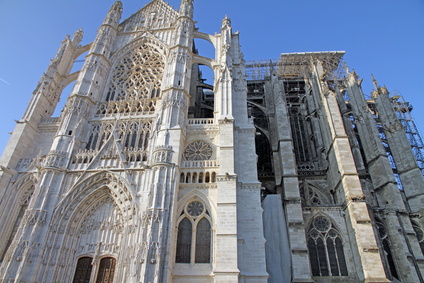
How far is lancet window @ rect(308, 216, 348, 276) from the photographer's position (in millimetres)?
14383

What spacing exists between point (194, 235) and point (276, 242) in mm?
4207

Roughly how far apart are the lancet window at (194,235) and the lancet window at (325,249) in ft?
18.5

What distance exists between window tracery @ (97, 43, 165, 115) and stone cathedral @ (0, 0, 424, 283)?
0.09m

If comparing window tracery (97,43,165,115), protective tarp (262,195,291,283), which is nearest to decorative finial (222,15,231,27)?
window tracery (97,43,165,115)

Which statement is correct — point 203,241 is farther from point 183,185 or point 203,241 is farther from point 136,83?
point 136,83

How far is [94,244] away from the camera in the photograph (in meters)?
13.6

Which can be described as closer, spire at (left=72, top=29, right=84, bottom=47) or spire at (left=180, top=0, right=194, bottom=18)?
spire at (left=180, top=0, right=194, bottom=18)

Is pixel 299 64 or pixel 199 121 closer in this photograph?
pixel 199 121

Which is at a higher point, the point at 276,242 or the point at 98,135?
the point at 98,135

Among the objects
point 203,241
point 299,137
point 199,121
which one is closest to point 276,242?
point 203,241

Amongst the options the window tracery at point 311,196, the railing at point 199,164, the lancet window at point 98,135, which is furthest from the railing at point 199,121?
the window tracery at point 311,196

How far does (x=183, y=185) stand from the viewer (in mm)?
14109

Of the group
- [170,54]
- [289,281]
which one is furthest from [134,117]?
[289,281]

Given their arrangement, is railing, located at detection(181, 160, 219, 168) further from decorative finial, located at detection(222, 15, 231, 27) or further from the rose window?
decorative finial, located at detection(222, 15, 231, 27)
